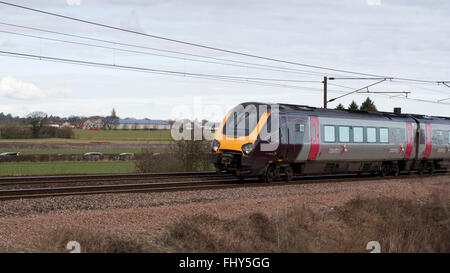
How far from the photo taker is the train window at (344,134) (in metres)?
20.7

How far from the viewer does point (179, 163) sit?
2847cm

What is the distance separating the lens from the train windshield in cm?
1778

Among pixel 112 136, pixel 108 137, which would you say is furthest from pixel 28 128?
pixel 112 136

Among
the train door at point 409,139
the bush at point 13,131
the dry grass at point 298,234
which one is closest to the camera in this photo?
the dry grass at point 298,234

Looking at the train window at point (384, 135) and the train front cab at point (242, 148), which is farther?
the train window at point (384, 135)

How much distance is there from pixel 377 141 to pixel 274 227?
44.7ft

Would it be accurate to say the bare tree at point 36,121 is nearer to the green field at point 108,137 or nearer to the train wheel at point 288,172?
the green field at point 108,137

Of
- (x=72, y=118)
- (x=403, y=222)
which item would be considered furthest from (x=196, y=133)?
(x=72, y=118)

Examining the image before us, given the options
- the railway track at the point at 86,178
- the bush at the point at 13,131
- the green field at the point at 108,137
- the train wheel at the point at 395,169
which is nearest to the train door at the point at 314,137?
the railway track at the point at 86,178

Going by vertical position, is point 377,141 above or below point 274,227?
above

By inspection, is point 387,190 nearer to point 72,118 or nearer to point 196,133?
point 196,133

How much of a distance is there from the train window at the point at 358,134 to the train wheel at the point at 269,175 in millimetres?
4758

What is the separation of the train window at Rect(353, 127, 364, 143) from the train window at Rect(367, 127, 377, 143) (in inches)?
17.0
